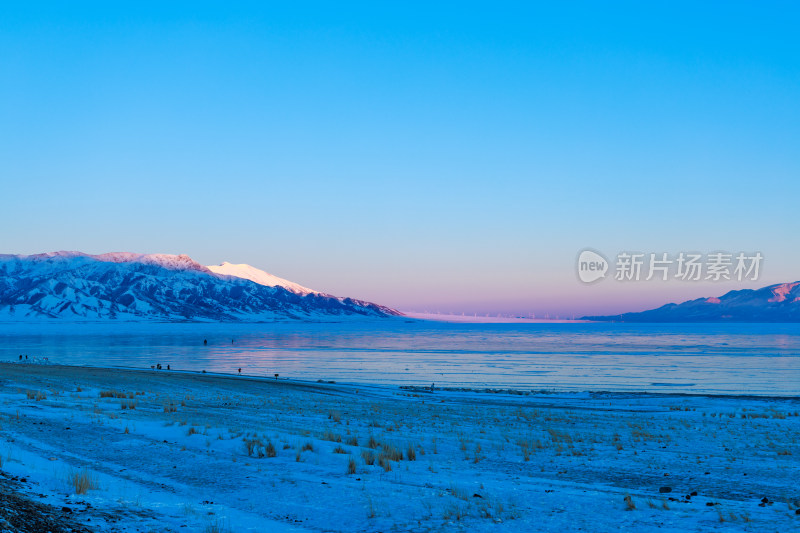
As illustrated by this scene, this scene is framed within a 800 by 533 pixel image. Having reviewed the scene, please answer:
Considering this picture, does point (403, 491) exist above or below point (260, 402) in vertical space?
above

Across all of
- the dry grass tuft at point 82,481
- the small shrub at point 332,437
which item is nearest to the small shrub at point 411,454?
the small shrub at point 332,437

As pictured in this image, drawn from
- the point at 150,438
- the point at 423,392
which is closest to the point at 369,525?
the point at 150,438

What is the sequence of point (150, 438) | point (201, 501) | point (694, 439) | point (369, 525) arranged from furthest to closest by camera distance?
point (694, 439), point (150, 438), point (201, 501), point (369, 525)

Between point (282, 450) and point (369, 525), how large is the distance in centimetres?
582

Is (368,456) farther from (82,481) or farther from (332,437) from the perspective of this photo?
(82,481)

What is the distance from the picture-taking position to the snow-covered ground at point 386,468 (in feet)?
28.1

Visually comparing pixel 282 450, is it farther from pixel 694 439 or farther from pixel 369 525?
pixel 694 439

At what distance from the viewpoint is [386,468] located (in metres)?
12.0

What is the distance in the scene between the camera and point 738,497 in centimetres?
993

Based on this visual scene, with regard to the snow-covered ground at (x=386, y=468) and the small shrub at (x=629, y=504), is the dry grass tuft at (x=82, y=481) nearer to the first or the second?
the snow-covered ground at (x=386, y=468)

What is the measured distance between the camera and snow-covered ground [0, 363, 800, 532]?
8.57 meters

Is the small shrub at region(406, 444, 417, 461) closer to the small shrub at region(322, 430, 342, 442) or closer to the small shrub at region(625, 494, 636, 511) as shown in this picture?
the small shrub at region(322, 430, 342, 442)

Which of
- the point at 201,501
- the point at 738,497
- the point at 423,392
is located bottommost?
the point at 423,392

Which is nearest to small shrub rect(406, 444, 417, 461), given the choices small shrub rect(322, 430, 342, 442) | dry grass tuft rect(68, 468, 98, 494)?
small shrub rect(322, 430, 342, 442)
